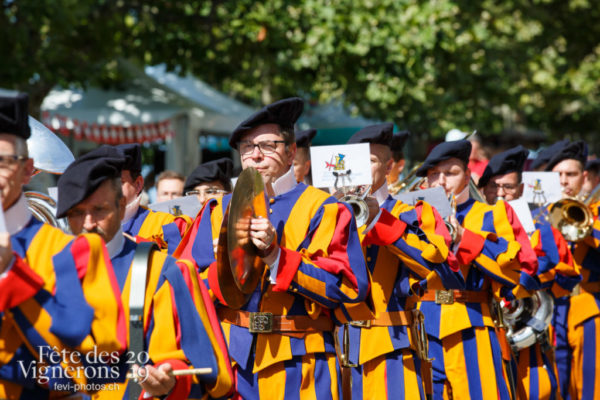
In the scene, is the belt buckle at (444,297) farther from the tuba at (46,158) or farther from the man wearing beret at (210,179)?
the tuba at (46,158)

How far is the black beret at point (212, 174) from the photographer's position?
7.46m

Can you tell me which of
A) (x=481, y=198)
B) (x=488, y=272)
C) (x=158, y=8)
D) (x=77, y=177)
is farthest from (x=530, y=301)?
Result: (x=158, y=8)

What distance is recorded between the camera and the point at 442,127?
18859mm

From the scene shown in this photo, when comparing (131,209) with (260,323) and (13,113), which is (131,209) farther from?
(13,113)

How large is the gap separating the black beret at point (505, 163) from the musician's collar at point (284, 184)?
311cm

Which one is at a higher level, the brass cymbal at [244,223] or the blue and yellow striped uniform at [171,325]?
the brass cymbal at [244,223]

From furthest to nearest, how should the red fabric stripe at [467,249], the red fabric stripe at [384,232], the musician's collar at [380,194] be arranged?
the red fabric stripe at [467,249] → the musician's collar at [380,194] → the red fabric stripe at [384,232]

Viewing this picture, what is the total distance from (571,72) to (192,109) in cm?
1203

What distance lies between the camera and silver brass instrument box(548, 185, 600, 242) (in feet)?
24.9

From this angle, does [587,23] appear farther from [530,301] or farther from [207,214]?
[207,214]

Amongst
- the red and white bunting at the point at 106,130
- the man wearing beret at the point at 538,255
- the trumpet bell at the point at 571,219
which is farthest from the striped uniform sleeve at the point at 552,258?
the red and white bunting at the point at 106,130

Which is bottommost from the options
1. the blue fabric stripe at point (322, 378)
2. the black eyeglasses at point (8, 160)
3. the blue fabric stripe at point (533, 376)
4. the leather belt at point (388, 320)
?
the blue fabric stripe at point (533, 376)

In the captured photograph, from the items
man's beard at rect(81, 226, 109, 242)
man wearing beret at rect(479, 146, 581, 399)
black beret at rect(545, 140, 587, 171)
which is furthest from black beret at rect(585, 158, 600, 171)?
man's beard at rect(81, 226, 109, 242)

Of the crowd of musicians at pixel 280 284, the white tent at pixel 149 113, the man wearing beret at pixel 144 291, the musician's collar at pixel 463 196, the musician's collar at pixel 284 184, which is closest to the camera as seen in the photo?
the crowd of musicians at pixel 280 284
